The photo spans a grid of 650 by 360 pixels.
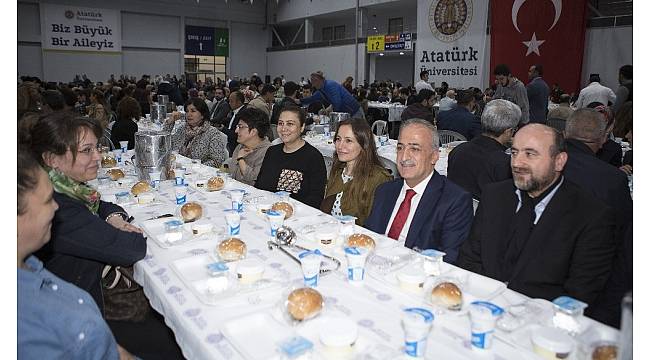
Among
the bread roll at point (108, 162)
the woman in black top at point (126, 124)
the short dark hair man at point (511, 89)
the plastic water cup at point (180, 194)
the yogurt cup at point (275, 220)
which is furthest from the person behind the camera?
the short dark hair man at point (511, 89)

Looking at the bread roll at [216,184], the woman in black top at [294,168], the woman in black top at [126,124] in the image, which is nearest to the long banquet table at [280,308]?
the bread roll at [216,184]

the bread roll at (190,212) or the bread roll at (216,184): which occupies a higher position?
the bread roll at (216,184)

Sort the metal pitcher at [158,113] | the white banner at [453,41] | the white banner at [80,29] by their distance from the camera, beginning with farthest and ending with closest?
1. the white banner at [80,29]
2. the white banner at [453,41]
3. the metal pitcher at [158,113]

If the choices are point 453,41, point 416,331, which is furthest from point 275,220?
point 453,41

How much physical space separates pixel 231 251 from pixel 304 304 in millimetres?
584

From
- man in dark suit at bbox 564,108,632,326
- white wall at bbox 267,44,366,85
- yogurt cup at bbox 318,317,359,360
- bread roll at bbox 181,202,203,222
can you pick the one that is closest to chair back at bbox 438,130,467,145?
man in dark suit at bbox 564,108,632,326

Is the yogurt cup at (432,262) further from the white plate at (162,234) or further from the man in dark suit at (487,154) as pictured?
the man in dark suit at (487,154)

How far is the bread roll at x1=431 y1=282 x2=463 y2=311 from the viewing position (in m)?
1.58

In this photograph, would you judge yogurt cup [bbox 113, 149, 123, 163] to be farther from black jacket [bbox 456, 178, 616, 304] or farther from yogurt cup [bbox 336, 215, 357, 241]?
black jacket [bbox 456, 178, 616, 304]

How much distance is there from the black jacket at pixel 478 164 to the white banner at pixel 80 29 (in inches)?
804

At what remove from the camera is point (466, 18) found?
42.9 ft

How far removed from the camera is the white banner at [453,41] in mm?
12812

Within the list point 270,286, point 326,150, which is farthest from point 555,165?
point 326,150

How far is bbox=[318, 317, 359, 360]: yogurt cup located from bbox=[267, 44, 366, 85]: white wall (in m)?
18.1
